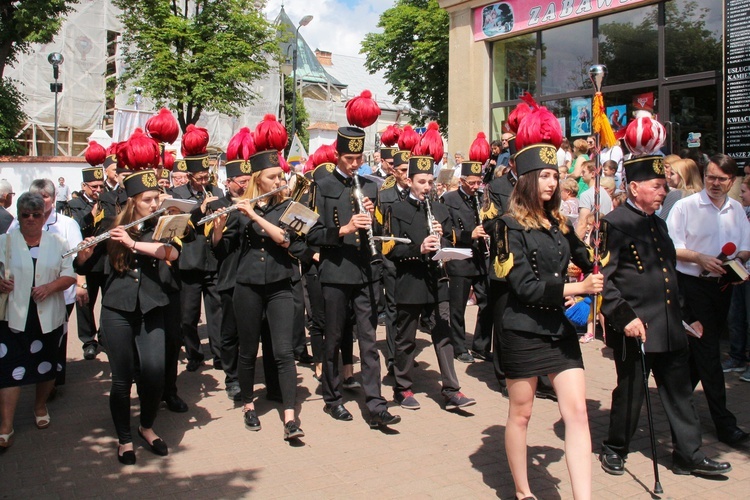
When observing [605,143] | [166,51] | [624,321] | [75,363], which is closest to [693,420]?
[624,321]

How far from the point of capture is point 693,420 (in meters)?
5.13

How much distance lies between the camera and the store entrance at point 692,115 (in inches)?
493

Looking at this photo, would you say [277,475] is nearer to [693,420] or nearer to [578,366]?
[578,366]

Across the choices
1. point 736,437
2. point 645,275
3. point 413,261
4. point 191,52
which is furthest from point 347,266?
point 191,52

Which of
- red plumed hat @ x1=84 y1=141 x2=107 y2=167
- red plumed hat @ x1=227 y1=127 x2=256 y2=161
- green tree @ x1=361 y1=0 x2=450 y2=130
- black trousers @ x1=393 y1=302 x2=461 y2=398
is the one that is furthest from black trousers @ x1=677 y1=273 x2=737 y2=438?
green tree @ x1=361 y1=0 x2=450 y2=130

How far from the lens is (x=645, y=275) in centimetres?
502

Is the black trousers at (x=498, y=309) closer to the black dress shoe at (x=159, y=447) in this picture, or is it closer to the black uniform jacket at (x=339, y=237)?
the black uniform jacket at (x=339, y=237)

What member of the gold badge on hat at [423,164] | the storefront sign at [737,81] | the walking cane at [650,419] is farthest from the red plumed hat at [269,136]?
the storefront sign at [737,81]

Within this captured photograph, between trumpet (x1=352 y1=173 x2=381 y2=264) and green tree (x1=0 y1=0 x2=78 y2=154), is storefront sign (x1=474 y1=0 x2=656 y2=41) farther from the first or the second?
green tree (x1=0 y1=0 x2=78 y2=154)

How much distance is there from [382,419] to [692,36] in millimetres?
10037

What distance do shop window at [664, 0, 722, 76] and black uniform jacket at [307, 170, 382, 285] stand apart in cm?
866

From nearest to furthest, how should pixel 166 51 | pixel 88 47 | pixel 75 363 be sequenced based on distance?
1. pixel 75 363
2. pixel 166 51
3. pixel 88 47

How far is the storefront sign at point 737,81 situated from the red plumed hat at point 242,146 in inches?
312

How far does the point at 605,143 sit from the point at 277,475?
381cm
